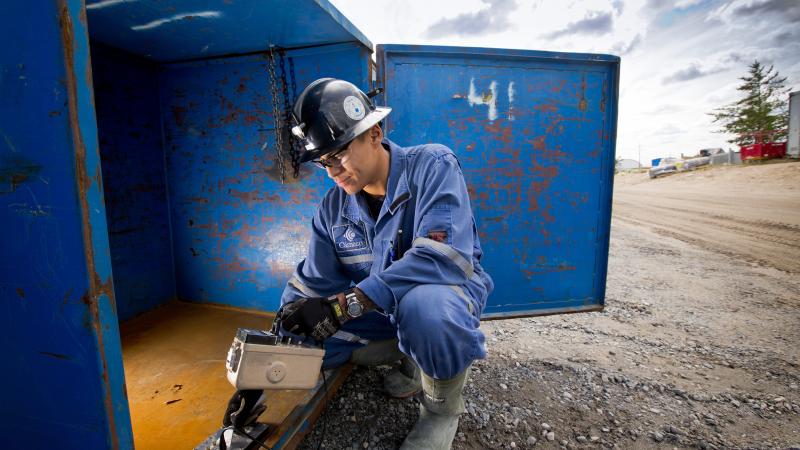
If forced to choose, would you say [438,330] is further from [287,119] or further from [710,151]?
[710,151]

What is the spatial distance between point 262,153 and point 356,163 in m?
1.47

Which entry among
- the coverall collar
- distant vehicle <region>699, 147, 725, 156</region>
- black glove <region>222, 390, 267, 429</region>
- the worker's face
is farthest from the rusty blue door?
distant vehicle <region>699, 147, 725, 156</region>

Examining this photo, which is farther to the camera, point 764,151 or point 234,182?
point 764,151

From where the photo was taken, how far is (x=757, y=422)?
1981 millimetres

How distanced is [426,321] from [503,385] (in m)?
1.24

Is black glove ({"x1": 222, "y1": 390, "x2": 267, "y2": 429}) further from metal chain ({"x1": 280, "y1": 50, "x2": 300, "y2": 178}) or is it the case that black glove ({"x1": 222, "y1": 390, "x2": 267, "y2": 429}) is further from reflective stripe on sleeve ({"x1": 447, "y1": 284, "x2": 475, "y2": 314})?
metal chain ({"x1": 280, "y1": 50, "x2": 300, "y2": 178})

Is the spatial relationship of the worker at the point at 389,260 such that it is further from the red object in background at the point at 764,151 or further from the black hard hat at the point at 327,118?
the red object in background at the point at 764,151

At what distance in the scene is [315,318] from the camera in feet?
4.72

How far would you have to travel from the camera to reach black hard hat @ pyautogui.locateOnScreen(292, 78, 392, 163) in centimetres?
160

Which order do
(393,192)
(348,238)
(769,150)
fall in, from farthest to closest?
1. (769,150)
2. (348,238)
3. (393,192)

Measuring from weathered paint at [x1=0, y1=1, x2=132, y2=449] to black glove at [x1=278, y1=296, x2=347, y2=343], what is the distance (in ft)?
1.89

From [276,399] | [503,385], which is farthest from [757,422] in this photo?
[276,399]

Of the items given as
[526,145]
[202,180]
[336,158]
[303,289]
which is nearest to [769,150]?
[526,145]

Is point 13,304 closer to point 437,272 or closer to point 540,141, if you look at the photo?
point 437,272
